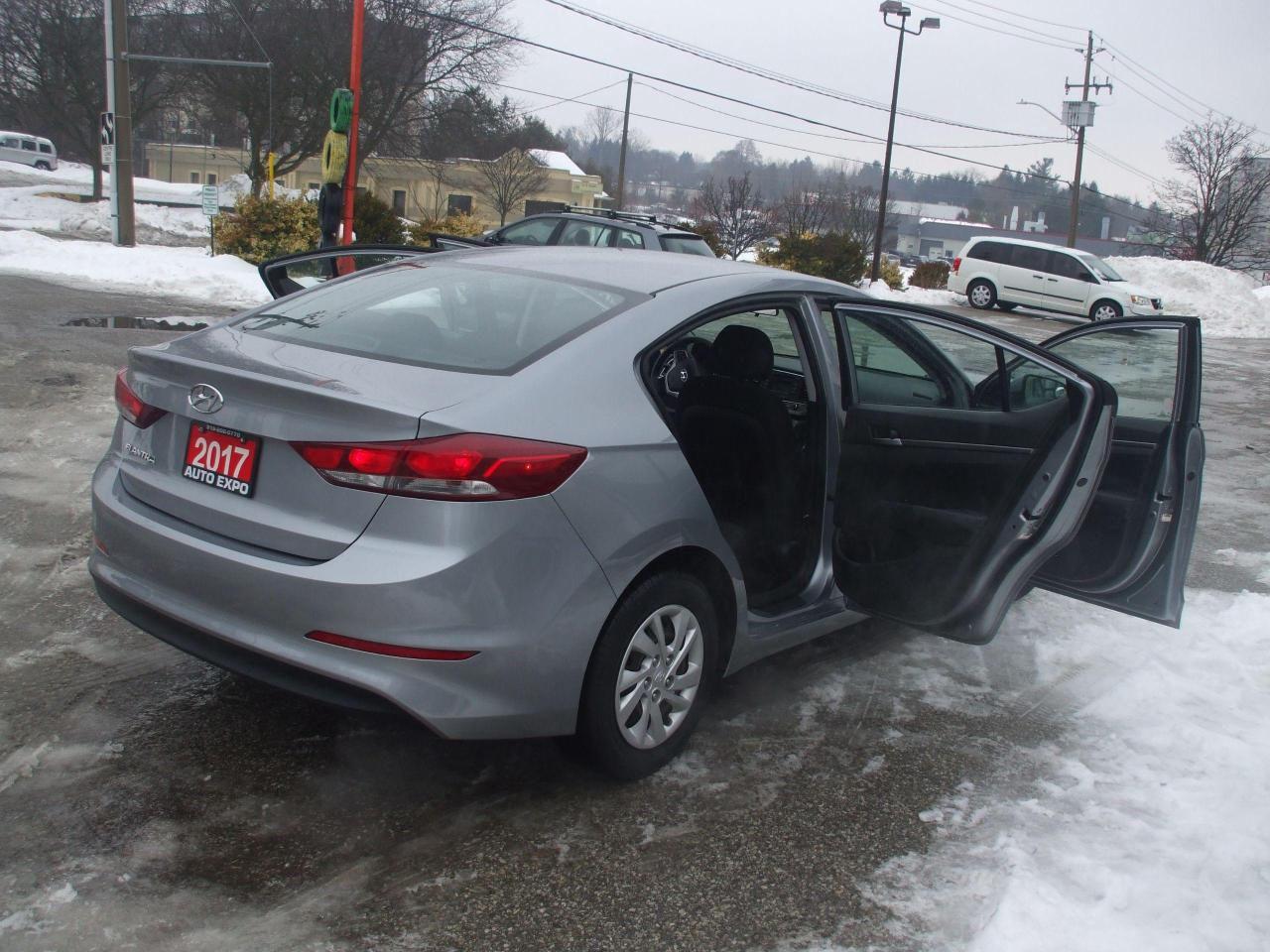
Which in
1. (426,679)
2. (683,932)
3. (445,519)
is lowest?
(683,932)

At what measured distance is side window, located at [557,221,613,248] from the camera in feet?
45.4

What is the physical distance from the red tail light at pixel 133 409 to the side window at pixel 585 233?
35.1 feet

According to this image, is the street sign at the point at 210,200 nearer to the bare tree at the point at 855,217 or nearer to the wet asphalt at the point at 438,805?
the wet asphalt at the point at 438,805

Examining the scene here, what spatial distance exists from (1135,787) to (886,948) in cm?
132

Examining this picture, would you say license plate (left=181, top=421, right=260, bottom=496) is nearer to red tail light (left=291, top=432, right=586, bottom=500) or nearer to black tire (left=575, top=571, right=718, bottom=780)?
red tail light (left=291, top=432, right=586, bottom=500)

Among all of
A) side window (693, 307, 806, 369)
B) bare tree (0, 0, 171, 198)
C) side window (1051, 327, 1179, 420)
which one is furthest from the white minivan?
bare tree (0, 0, 171, 198)

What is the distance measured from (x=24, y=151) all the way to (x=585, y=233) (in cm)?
5106

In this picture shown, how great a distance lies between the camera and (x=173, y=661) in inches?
155

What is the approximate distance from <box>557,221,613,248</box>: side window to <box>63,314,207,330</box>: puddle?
4523 millimetres

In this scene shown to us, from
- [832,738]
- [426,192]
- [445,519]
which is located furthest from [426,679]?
[426,192]

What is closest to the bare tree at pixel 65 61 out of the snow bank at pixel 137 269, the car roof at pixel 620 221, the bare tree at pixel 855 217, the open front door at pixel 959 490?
the snow bank at pixel 137 269

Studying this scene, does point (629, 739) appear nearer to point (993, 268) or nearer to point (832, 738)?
point (832, 738)

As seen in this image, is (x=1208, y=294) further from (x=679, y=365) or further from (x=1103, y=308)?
(x=679, y=365)

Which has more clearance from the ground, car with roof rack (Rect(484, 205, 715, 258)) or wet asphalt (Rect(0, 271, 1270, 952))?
car with roof rack (Rect(484, 205, 715, 258))
